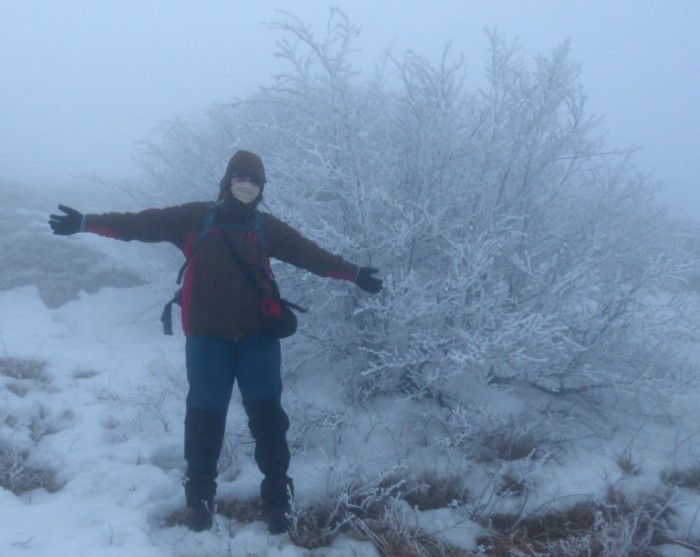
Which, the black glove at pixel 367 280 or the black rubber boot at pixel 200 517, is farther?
the black glove at pixel 367 280

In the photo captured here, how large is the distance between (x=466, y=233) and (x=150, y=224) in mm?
2316

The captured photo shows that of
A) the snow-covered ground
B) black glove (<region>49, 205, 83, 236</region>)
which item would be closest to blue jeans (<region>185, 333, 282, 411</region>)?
the snow-covered ground

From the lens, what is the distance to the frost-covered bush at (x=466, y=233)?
4051 mm

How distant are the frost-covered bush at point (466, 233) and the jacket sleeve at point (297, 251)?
49 cm

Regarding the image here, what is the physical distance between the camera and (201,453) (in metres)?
3.31

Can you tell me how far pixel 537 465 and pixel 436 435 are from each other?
2.58ft

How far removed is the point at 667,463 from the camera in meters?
3.84

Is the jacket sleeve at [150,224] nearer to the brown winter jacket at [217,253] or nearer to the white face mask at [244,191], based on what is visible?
the brown winter jacket at [217,253]

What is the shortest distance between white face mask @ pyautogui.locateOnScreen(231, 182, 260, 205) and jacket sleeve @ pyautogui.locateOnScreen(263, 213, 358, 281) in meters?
0.18

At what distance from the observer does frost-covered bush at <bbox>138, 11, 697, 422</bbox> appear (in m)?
4.05

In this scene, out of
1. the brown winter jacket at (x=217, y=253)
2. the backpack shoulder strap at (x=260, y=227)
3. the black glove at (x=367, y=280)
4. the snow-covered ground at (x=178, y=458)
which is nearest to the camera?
the snow-covered ground at (x=178, y=458)

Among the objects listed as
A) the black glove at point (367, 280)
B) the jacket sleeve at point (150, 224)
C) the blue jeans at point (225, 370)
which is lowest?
the blue jeans at point (225, 370)

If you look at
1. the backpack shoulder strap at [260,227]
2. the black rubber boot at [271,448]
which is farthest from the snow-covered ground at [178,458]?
the backpack shoulder strap at [260,227]

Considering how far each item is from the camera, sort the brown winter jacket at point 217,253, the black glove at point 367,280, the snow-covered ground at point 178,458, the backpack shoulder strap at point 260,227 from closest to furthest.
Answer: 1. the snow-covered ground at point 178,458
2. the brown winter jacket at point 217,253
3. the backpack shoulder strap at point 260,227
4. the black glove at point 367,280
